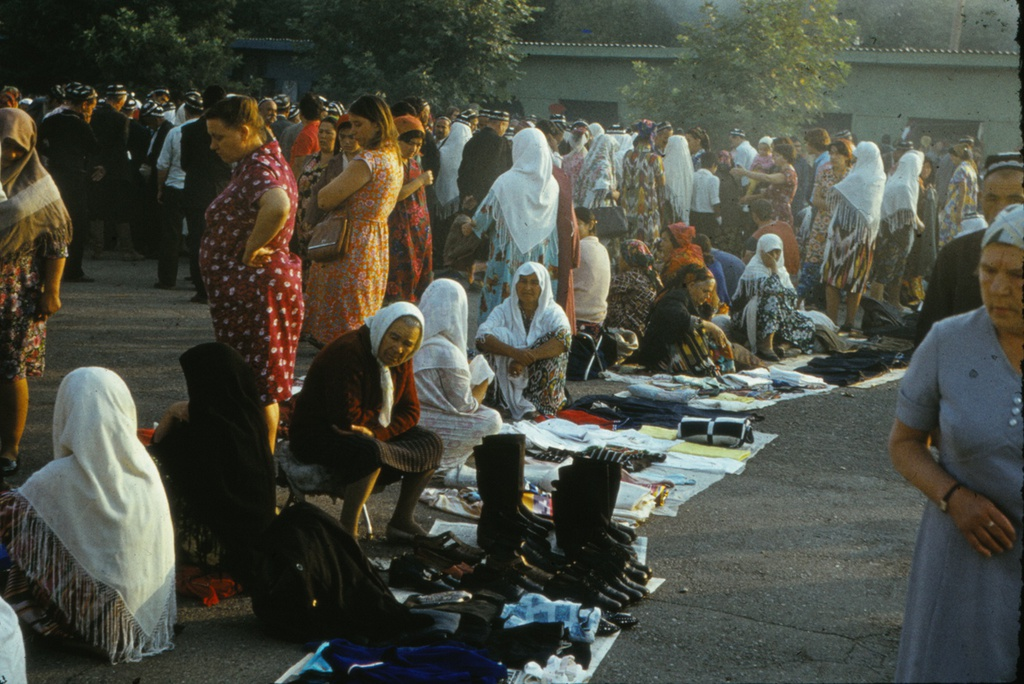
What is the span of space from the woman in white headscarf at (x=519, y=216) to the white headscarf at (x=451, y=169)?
5848 mm

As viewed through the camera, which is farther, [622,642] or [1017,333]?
[622,642]

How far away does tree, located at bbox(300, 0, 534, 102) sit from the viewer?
24797mm

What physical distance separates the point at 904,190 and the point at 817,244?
110 centimetres

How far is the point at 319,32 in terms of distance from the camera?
25656 mm

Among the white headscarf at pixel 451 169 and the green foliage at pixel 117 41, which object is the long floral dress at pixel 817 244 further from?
the green foliage at pixel 117 41

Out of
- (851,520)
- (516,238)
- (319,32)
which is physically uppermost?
(319,32)

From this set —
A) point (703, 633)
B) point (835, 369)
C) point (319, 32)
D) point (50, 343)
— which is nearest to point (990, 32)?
point (319, 32)

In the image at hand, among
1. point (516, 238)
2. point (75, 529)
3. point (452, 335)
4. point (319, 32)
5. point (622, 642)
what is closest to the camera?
point (75, 529)

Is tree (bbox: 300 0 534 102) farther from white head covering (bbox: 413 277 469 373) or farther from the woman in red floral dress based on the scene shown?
the woman in red floral dress

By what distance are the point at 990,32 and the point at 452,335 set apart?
3122 cm

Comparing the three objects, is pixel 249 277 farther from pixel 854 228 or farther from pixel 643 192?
pixel 643 192

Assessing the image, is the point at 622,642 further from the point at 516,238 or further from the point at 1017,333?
the point at 516,238

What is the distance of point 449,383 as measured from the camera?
6.03 metres

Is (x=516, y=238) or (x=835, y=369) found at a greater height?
(x=516, y=238)
